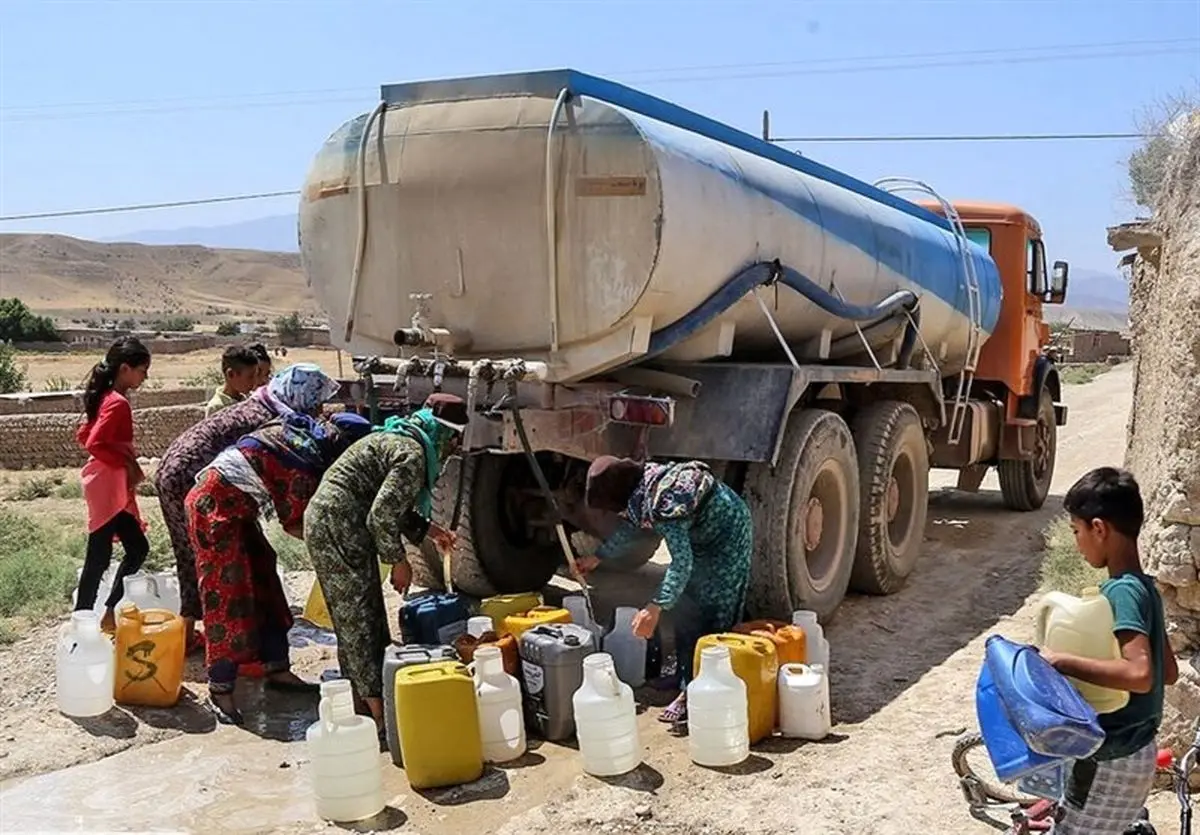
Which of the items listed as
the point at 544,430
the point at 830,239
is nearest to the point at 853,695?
the point at 544,430

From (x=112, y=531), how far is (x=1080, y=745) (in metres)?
4.93

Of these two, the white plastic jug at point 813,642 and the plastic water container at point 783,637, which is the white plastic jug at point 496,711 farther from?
the white plastic jug at point 813,642

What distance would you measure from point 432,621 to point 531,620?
1.69ft

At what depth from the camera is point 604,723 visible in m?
4.39

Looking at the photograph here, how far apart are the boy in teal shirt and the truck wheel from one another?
8.14 meters

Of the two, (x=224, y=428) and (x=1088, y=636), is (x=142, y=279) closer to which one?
(x=224, y=428)

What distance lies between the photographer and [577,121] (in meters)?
5.36

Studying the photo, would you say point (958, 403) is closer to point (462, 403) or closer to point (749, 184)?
point (749, 184)

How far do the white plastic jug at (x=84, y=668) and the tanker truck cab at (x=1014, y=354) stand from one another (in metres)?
6.92

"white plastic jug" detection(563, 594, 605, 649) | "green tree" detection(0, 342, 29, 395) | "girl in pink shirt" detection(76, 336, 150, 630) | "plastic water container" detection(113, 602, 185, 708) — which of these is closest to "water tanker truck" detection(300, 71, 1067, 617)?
"white plastic jug" detection(563, 594, 605, 649)

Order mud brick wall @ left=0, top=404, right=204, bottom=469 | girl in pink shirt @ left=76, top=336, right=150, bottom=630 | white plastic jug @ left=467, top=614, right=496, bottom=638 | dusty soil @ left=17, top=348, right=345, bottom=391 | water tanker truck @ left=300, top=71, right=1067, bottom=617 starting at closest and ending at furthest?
white plastic jug @ left=467, top=614, right=496, bottom=638 → water tanker truck @ left=300, top=71, right=1067, bottom=617 → girl in pink shirt @ left=76, top=336, right=150, bottom=630 → mud brick wall @ left=0, top=404, right=204, bottom=469 → dusty soil @ left=17, top=348, right=345, bottom=391

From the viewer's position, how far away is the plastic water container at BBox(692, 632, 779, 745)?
4.68 m

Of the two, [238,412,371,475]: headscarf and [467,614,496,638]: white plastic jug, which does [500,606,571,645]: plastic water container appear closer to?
[467,614,496,638]: white plastic jug

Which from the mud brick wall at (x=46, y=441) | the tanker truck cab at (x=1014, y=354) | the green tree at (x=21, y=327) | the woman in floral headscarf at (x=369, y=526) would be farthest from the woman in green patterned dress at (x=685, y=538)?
the green tree at (x=21, y=327)
